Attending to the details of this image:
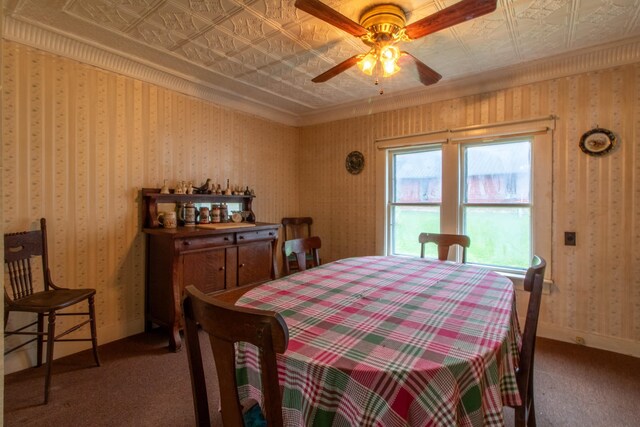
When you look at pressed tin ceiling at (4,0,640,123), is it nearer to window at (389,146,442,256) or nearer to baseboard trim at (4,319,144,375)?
window at (389,146,442,256)

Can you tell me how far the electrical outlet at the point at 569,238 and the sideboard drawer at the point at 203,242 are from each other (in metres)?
2.96

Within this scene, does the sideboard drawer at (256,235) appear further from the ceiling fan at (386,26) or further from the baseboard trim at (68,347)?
the ceiling fan at (386,26)

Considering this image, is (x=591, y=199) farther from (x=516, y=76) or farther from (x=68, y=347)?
(x=68, y=347)

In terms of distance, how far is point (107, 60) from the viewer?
2.52 meters

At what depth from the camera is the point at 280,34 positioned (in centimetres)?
224

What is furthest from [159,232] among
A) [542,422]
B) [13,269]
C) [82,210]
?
[542,422]

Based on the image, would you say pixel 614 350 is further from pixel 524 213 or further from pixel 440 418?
pixel 440 418

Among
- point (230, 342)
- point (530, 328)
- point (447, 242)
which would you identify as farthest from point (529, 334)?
point (447, 242)

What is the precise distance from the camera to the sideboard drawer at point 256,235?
305 centimetres

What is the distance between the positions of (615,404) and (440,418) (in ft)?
6.19

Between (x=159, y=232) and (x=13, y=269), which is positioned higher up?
(x=159, y=232)

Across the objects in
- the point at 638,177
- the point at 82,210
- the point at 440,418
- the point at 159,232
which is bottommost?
the point at 440,418

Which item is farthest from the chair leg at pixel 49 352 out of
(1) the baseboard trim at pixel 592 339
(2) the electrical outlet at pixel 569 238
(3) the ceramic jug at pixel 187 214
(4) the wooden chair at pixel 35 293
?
(2) the electrical outlet at pixel 569 238

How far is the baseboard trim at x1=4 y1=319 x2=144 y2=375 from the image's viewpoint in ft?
7.10
